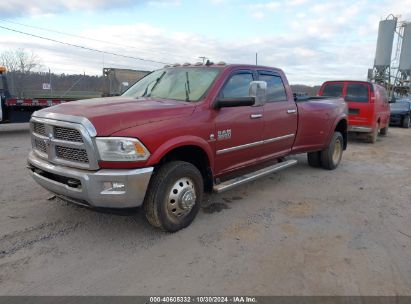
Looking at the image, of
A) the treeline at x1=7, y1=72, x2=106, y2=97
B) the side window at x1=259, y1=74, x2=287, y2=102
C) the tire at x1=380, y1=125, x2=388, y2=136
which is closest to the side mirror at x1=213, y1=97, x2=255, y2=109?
the side window at x1=259, y1=74, x2=287, y2=102

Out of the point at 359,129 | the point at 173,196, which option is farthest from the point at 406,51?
the point at 173,196

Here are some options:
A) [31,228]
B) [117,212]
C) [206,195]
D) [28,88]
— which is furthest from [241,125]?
[28,88]

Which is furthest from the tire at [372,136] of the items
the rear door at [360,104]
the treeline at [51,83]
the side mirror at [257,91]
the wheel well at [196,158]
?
the treeline at [51,83]

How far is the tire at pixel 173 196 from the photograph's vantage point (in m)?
3.77

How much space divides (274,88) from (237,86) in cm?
111

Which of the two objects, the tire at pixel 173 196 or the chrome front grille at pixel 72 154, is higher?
the chrome front grille at pixel 72 154

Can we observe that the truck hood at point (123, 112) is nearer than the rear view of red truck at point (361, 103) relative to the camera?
Yes

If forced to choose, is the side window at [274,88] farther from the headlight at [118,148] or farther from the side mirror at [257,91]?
the headlight at [118,148]

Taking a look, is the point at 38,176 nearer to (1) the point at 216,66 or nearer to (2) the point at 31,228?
(2) the point at 31,228

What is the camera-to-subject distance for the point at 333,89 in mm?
11797

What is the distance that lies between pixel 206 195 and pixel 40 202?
7.80 feet

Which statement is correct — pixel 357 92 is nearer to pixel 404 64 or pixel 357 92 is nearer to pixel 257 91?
pixel 257 91

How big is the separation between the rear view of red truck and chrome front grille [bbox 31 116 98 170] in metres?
9.94

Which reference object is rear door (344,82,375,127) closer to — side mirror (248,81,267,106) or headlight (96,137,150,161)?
side mirror (248,81,267,106)
